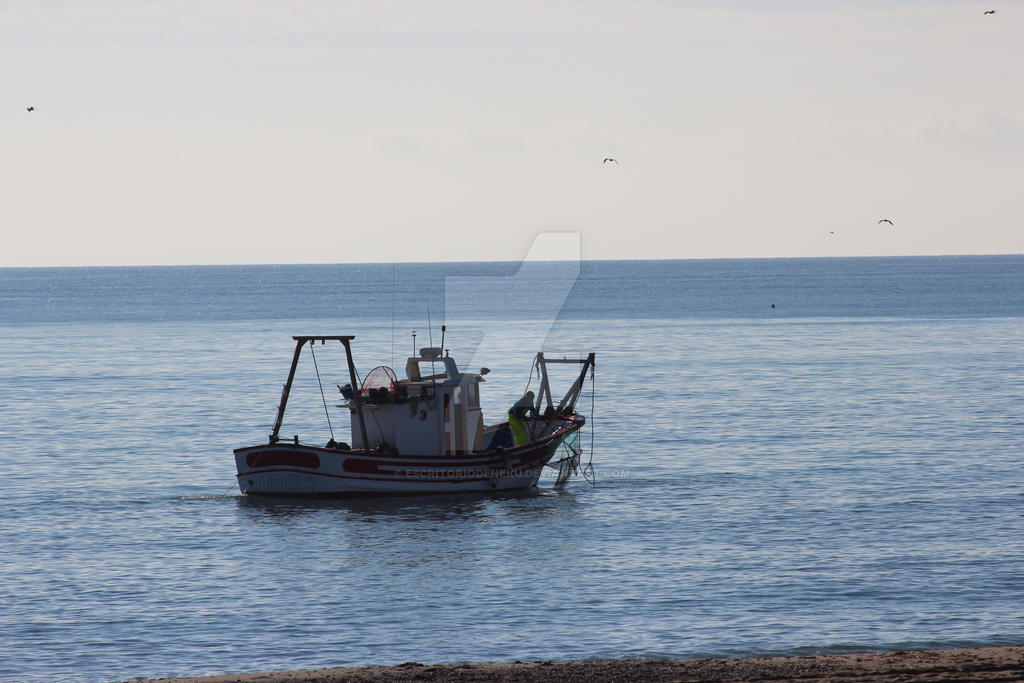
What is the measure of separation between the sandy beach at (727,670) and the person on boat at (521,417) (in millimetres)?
19069

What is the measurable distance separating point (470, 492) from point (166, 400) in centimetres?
3542

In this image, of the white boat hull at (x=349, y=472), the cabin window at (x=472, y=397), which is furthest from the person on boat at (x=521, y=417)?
Answer: the cabin window at (x=472, y=397)

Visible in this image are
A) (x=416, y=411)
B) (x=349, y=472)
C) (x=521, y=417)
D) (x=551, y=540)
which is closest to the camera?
(x=551, y=540)

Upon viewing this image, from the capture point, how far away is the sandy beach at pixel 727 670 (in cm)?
1827

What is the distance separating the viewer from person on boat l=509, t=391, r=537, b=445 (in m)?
39.4

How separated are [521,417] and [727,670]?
70.7ft

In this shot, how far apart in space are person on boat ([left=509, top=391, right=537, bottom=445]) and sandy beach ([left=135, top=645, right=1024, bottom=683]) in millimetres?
19069

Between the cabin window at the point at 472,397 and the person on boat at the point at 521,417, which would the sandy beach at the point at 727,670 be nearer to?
the cabin window at the point at 472,397

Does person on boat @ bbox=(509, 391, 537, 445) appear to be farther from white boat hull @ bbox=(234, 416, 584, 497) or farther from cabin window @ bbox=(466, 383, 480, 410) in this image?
cabin window @ bbox=(466, 383, 480, 410)

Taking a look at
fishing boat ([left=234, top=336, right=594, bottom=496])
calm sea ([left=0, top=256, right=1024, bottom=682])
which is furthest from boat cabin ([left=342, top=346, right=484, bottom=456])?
calm sea ([left=0, top=256, right=1024, bottom=682])

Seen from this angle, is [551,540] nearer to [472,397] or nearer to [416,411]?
[416,411]

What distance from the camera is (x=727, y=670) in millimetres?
19156

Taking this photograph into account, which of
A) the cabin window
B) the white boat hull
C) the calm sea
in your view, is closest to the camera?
the calm sea

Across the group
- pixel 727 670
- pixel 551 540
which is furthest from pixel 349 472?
pixel 727 670
